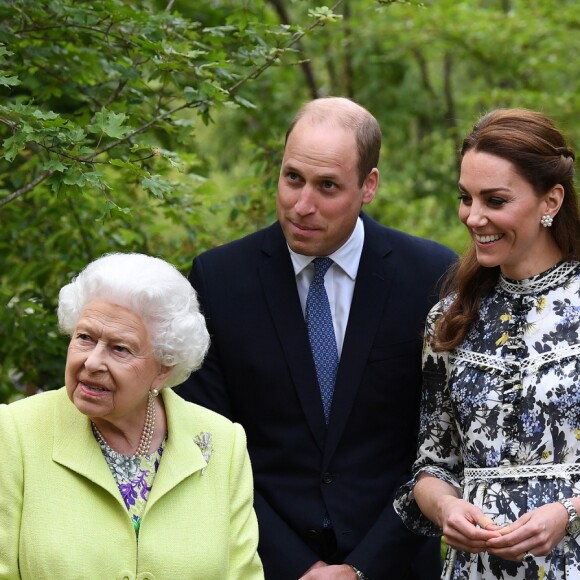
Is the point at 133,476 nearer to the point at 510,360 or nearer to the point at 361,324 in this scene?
the point at 361,324

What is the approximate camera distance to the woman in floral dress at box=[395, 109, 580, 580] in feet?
10.7

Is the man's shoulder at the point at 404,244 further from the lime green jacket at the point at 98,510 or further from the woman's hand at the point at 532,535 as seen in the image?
the woman's hand at the point at 532,535

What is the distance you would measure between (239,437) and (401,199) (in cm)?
629

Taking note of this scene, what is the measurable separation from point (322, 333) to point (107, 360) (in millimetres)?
969

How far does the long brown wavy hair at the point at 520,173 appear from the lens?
334cm

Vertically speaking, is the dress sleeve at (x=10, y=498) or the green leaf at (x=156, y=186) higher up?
the green leaf at (x=156, y=186)

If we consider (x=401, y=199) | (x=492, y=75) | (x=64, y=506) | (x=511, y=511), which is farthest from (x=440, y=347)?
(x=492, y=75)

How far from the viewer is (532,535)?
3.14 metres

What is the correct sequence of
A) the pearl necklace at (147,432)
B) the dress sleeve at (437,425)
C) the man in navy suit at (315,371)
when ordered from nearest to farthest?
the pearl necklace at (147,432) < the dress sleeve at (437,425) < the man in navy suit at (315,371)

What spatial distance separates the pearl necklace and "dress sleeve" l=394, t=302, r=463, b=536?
Result: 34.1 inches

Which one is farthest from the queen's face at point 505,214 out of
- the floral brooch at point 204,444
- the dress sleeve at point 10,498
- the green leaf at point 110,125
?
the dress sleeve at point 10,498

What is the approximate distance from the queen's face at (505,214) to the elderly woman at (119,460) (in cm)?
86

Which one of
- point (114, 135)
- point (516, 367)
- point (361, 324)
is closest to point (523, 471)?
point (516, 367)

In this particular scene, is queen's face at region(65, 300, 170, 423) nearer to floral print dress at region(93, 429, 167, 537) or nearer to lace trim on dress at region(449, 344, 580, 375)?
floral print dress at region(93, 429, 167, 537)
